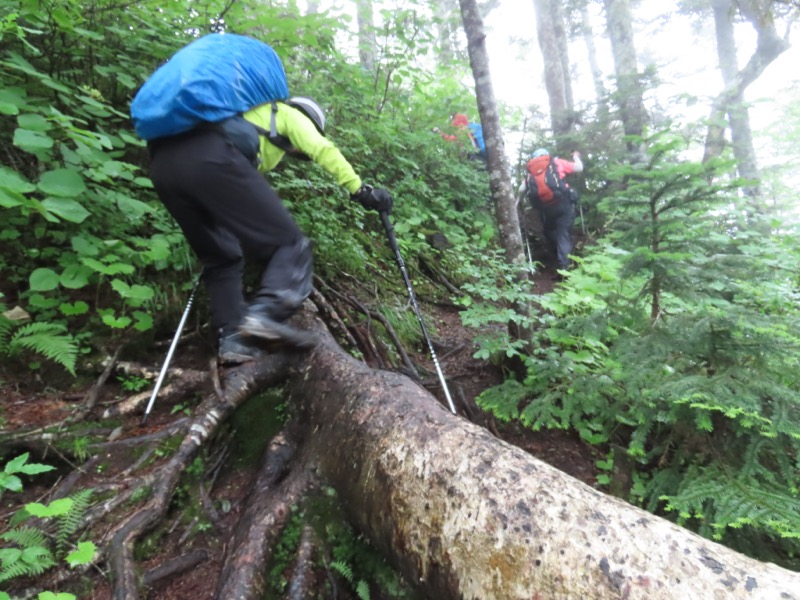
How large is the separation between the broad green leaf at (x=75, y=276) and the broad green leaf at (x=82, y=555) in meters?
1.88

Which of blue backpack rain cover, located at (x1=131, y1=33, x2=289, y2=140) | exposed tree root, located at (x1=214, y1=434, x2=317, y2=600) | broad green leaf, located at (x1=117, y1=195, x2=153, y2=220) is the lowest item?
exposed tree root, located at (x1=214, y1=434, x2=317, y2=600)

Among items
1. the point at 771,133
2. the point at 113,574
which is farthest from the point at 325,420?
the point at 771,133

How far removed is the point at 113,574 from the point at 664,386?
9.69 ft

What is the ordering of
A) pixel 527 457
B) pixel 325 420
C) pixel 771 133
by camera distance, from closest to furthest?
1. pixel 527 457
2. pixel 325 420
3. pixel 771 133

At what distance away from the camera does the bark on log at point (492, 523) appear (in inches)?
41.1

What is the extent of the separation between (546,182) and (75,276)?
770 centimetres

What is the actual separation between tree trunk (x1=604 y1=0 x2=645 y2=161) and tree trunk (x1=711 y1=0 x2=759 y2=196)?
1944 millimetres

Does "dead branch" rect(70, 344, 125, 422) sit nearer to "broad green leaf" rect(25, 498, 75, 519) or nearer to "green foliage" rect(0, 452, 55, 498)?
"green foliage" rect(0, 452, 55, 498)

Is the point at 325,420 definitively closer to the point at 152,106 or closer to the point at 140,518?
the point at 140,518

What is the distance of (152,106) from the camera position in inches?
87.4

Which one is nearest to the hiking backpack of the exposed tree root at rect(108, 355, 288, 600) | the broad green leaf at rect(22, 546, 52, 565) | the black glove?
the black glove

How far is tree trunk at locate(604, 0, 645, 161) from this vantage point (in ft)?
29.3

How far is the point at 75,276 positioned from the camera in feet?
9.50

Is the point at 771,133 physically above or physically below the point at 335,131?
below
